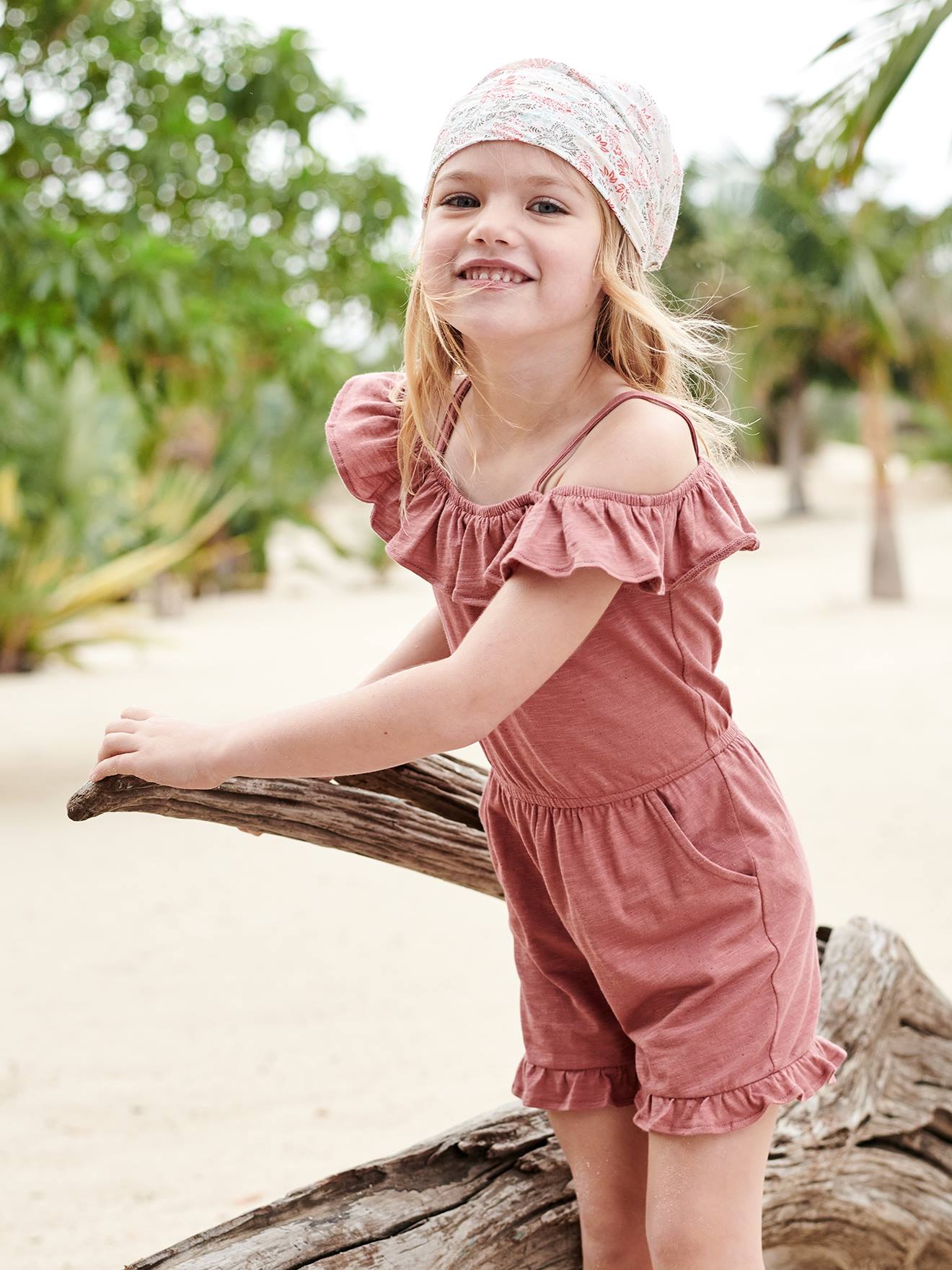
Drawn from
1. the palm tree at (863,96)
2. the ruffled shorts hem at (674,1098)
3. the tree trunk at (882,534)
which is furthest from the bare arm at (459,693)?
the tree trunk at (882,534)

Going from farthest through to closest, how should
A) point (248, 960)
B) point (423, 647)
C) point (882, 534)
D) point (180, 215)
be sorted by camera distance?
point (882, 534) < point (180, 215) < point (248, 960) < point (423, 647)

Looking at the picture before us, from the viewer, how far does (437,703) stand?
3.86ft

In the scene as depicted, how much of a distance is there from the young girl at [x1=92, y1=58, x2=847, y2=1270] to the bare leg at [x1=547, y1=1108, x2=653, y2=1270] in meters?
0.03

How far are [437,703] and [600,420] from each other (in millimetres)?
305

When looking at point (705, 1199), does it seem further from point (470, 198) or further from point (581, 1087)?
point (470, 198)

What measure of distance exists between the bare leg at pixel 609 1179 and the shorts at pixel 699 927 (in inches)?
4.9

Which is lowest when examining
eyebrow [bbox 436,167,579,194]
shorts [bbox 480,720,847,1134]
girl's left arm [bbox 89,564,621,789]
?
shorts [bbox 480,720,847,1134]

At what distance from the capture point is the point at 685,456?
123cm

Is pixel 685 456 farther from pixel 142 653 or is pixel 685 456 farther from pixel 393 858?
pixel 142 653

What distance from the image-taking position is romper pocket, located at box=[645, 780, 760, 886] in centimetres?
131

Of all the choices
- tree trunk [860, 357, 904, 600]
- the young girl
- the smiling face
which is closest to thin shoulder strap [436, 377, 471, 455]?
the young girl

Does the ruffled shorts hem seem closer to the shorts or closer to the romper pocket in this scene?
the shorts

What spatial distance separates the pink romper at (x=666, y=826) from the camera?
4.24 ft

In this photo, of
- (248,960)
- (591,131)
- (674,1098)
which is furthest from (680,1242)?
(248,960)
